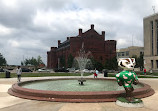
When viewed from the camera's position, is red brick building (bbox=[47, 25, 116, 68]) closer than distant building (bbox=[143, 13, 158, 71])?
No

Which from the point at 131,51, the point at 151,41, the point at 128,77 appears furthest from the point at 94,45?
the point at 128,77

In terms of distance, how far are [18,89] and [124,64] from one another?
6.21 m

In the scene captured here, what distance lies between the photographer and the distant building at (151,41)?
6372 cm

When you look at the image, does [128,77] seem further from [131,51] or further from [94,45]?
[131,51]

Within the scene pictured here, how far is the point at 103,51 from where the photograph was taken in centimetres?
7538

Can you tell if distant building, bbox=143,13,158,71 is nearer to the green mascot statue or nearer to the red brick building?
the red brick building

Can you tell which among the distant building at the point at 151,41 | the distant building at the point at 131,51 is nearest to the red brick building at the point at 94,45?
the distant building at the point at 151,41

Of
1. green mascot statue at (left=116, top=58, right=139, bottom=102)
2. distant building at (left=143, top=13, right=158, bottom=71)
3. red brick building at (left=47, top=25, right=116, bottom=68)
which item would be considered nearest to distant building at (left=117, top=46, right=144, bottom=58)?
red brick building at (left=47, top=25, right=116, bottom=68)

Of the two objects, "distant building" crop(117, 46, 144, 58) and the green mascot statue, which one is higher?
"distant building" crop(117, 46, 144, 58)

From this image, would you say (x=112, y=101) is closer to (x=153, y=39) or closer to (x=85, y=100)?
(x=85, y=100)

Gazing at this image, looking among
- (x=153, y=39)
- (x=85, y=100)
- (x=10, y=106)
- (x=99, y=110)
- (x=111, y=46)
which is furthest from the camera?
(x=111, y=46)

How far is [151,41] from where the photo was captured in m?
65.8

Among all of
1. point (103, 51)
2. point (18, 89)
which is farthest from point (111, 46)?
point (18, 89)

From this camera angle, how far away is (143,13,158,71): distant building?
Result: 63.7 metres
